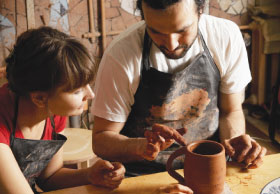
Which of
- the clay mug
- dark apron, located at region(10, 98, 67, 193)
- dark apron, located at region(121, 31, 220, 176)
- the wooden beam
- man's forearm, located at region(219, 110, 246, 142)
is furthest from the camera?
the wooden beam

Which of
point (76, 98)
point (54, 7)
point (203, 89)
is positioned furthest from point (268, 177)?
point (54, 7)

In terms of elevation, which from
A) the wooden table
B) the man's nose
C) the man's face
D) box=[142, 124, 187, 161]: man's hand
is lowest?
the wooden table

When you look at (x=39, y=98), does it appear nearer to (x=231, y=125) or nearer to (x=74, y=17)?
(x=231, y=125)

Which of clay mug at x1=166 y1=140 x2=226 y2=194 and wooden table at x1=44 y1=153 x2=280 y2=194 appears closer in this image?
clay mug at x1=166 y1=140 x2=226 y2=194

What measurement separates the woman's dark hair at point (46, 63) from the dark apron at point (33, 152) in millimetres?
133

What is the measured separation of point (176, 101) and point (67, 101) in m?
0.54

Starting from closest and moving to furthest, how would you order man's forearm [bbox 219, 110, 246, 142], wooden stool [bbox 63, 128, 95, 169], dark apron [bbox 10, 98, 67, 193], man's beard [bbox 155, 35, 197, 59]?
1. dark apron [bbox 10, 98, 67, 193]
2. man's beard [bbox 155, 35, 197, 59]
3. man's forearm [bbox 219, 110, 246, 142]
4. wooden stool [bbox 63, 128, 95, 169]

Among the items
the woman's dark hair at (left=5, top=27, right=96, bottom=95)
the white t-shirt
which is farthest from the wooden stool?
the woman's dark hair at (left=5, top=27, right=96, bottom=95)

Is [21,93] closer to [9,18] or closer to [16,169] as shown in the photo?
[16,169]

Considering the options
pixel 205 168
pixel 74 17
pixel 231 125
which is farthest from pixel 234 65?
pixel 74 17

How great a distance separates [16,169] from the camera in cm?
111

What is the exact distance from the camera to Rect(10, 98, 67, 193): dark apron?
1.29m

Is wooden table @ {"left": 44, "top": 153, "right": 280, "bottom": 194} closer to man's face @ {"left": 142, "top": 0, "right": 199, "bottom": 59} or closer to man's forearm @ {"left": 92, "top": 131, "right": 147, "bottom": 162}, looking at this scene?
man's forearm @ {"left": 92, "top": 131, "right": 147, "bottom": 162}

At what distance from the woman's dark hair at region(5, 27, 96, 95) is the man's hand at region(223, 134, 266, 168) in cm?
66
